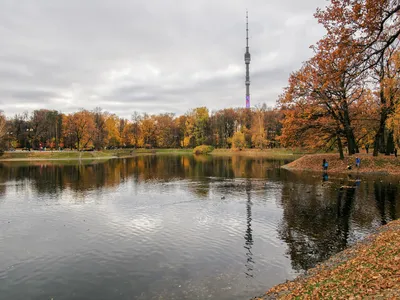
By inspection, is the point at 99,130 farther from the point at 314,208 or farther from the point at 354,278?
the point at 354,278

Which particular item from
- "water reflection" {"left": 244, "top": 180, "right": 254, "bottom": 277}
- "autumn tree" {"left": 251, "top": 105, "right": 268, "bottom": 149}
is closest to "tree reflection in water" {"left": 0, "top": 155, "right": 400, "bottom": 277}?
"water reflection" {"left": 244, "top": 180, "right": 254, "bottom": 277}

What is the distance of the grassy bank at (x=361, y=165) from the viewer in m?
39.7

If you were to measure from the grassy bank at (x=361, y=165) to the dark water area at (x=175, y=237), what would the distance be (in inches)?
388

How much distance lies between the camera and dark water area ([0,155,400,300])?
458 inches

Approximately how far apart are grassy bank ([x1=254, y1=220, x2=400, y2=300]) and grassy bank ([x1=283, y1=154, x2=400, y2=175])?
30.8 m

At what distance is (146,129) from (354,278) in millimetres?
129727

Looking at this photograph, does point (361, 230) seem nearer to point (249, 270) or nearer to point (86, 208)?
point (249, 270)

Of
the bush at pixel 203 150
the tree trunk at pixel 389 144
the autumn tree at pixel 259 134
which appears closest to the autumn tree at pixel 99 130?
the bush at pixel 203 150

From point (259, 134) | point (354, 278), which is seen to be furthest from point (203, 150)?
point (354, 278)

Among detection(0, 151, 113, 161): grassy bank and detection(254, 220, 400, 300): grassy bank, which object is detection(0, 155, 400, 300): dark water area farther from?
detection(0, 151, 113, 161): grassy bank

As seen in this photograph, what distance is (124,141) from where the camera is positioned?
138 meters

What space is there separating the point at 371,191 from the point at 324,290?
22.1m

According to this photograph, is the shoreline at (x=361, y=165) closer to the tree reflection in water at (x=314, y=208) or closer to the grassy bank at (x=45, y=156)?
the tree reflection in water at (x=314, y=208)

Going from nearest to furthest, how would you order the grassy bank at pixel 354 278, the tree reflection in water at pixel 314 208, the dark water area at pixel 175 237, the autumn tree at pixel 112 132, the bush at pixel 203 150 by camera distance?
the grassy bank at pixel 354 278, the dark water area at pixel 175 237, the tree reflection in water at pixel 314 208, the bush at pixel 203 150, the autumn tree at pixel 112 132
